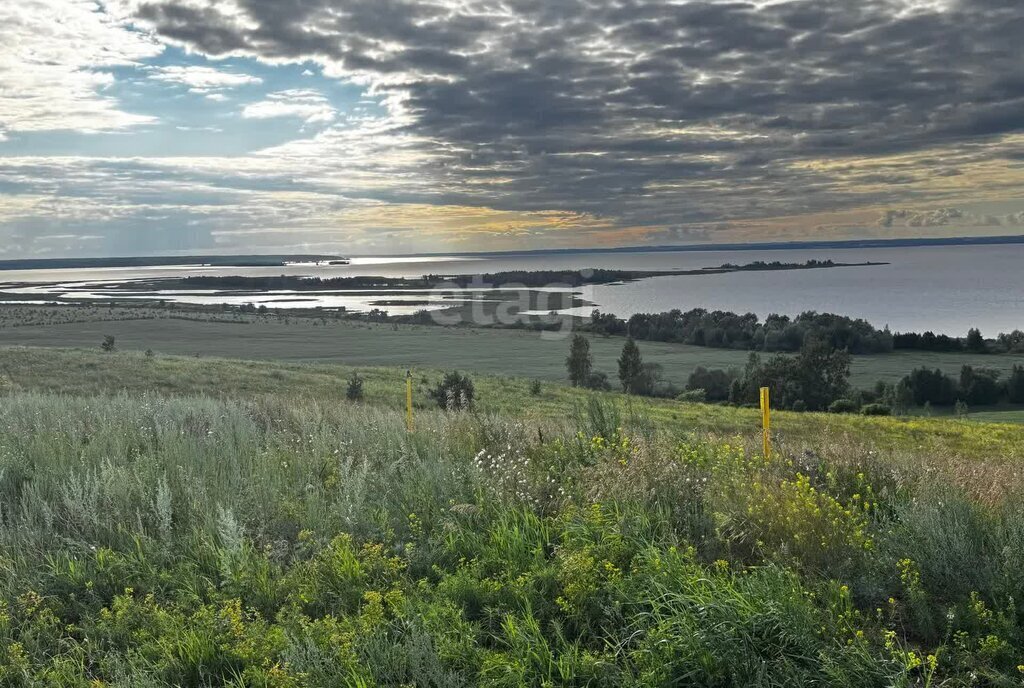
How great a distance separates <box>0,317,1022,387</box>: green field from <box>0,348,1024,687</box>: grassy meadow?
1831 inches

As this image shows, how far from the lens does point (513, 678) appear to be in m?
3.89

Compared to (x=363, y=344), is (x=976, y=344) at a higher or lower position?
lower

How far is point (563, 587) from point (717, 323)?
110105 mm

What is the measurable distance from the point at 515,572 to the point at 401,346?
68295 millimetres

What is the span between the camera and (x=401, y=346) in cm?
7250

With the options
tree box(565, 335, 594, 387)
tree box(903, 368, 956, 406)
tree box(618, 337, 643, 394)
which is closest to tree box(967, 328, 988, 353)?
tree box(903, 368, 956, 406)

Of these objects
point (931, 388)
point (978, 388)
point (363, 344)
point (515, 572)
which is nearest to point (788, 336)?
point (978, 388)

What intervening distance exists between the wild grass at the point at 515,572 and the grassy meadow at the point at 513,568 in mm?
20

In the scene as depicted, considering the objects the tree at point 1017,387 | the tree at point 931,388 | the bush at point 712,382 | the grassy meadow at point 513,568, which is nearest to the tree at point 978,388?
the tree at point 931,388

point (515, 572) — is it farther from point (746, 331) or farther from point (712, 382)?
point (746, 331)

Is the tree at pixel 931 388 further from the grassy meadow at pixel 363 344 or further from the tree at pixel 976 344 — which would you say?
the tree at pixel 976 344

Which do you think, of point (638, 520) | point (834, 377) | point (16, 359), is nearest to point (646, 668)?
point (638, 520)

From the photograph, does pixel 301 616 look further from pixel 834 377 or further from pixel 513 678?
pixel 834 377

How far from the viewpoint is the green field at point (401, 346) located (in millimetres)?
58906
